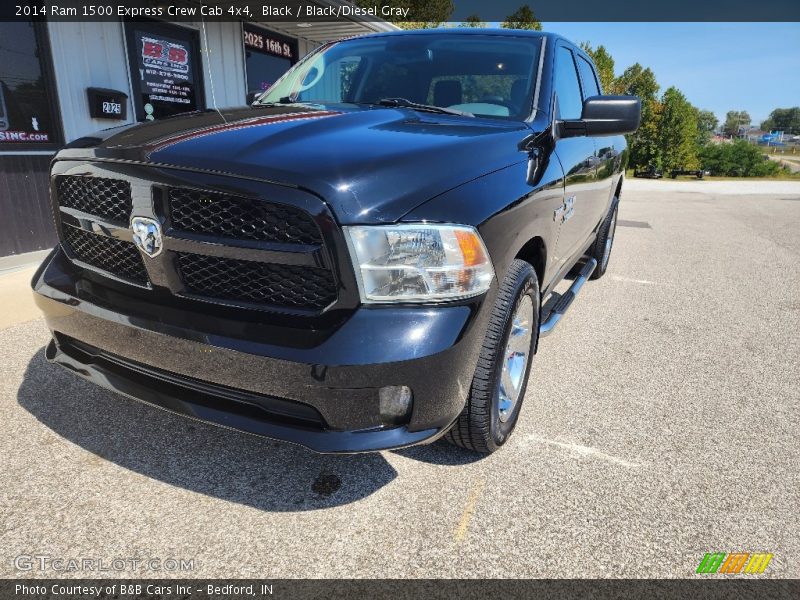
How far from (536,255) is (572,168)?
66cm

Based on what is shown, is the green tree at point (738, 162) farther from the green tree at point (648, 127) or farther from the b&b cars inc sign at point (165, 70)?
the b&b cars inc sign at point (165, 70)

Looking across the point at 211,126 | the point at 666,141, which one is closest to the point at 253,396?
the point at 211,126

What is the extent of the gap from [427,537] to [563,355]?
74.7 inches

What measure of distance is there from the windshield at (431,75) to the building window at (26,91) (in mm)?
3402

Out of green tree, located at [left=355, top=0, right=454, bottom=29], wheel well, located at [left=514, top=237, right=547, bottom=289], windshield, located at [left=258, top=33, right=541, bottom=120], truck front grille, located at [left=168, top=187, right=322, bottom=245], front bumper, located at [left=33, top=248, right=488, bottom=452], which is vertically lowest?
front bumper, located at [left=33, top=248, right=488, bottom=452]

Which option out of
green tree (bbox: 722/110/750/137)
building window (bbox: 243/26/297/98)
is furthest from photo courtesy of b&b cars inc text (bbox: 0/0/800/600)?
green tree (bbox: 722/110/750/137)

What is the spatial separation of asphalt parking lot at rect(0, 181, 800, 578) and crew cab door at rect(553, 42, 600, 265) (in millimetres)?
788

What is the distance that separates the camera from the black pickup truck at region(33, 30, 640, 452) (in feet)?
5.10

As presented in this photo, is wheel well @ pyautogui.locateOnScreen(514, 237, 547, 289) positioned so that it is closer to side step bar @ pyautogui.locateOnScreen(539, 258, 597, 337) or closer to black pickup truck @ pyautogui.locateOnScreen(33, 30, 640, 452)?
black pickup truck @ pyautogui.locateOnScreen(33, 30, 640, 452)

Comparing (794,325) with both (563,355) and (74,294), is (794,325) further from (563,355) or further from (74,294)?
(74,294)

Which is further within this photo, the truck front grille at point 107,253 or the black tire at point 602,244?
the black tire at point 602,244

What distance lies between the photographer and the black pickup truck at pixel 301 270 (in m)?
1.55

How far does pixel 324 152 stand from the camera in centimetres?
168

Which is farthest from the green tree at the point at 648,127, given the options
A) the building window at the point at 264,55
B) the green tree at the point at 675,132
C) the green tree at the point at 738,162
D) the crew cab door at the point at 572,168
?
the crew cab door at the point at 572,168
